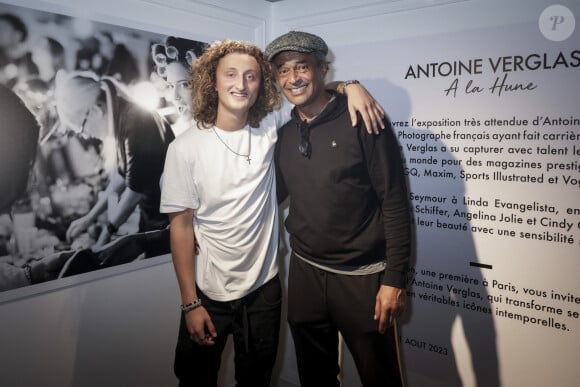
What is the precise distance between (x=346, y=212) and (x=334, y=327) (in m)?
0.56

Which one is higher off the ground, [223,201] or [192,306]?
[223,201]

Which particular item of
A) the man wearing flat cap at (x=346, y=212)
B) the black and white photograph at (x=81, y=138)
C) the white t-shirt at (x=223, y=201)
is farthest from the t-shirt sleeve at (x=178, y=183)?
the man wearing flat cap at (x=346, y=212)

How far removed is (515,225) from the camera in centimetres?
182

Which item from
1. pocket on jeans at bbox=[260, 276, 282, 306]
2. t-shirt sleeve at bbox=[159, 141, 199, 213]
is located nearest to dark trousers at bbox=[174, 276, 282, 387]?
pocket on jeans at bbox=[260, 276, 282, 306]

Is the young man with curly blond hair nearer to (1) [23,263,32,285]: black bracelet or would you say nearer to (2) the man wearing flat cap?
(2) the man wearing flat cap

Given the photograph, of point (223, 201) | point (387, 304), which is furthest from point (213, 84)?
point (387, 304)

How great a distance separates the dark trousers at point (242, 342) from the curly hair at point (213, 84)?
78 centimetres

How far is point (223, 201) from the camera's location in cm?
166

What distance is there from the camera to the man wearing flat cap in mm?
1577

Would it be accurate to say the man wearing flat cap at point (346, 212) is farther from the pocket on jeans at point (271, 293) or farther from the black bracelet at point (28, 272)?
the black bracelet at point (28, 272)

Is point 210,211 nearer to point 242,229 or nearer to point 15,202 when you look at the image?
point 242,229

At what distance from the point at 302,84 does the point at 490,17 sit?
919 millimetres

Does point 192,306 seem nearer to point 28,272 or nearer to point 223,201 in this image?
point 223,201

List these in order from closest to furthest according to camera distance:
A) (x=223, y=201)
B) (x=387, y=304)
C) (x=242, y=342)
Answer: (x=387, y=304) → (x=223, y=201) → (x=242, y=342)
